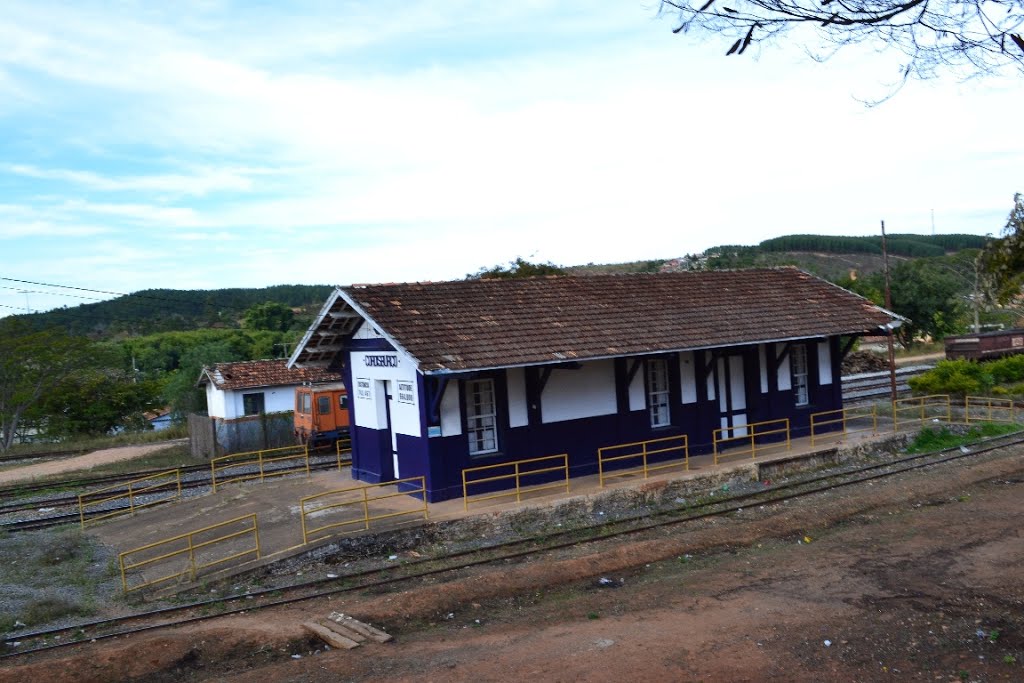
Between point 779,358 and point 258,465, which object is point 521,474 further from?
point 258,465

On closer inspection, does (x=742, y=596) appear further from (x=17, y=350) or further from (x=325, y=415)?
(x=17, y=350)

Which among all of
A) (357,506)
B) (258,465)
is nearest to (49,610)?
(357,506)

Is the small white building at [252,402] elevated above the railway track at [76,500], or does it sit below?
above

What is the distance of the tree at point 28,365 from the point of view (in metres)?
38.9

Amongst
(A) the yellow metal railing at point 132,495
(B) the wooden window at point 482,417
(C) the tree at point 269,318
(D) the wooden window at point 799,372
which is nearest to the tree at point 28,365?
(A) the yellow metal railing at point 132,495

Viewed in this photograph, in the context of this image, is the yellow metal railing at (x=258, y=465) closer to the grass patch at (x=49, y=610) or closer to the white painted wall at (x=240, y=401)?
the white painted wall at (x=240, y=401)

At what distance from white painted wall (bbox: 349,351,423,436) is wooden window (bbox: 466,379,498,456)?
1101 mm

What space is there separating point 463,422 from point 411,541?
2.91m

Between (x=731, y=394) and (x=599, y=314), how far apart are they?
166 inches

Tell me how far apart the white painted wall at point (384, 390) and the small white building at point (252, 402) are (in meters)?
10.8

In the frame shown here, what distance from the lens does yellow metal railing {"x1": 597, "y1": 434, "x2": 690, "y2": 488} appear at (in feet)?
59.5

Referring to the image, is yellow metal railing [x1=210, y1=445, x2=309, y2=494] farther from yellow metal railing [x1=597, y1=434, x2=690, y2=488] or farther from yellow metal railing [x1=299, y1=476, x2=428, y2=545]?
yellow metal railing [x1=597, y1=434, x2=690, y2=488]

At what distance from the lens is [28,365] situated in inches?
1575

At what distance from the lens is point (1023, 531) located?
13852 mm
